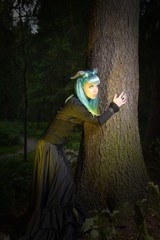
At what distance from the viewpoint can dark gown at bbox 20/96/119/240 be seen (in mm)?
4332

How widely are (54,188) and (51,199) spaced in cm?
15

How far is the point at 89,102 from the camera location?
14.3 feet

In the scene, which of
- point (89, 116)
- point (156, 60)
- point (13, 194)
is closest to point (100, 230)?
point (89, 116)

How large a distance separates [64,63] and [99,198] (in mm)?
14718

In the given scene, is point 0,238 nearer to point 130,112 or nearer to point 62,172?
point 62,172

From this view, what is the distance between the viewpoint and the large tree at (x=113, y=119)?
15.6 feet

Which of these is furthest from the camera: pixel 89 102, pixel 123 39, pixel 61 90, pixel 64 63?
pixel 61 90

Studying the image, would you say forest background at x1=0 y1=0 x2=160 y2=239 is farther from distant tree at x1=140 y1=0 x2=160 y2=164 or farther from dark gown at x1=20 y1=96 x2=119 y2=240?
dark gown at x1=20 y1=96 x2=119 y2=240

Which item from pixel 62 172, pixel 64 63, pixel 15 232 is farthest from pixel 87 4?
pixel 64 63

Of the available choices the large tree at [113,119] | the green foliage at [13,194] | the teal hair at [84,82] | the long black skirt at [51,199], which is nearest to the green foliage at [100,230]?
the long black skirt at [51,199]

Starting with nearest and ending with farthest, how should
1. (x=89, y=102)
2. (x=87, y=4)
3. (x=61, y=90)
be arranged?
(x=89, y=102)
(x=87, y=4)
(x=61, y=90)

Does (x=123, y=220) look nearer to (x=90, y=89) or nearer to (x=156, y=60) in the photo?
(x=90, y=89)

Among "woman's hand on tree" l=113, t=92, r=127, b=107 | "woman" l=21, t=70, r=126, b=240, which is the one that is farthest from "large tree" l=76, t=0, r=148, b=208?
"woman" l=21, t=70, r=126, b=240

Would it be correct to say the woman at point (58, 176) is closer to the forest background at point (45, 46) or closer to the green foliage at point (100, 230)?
the green foliage at point (100, 230)
